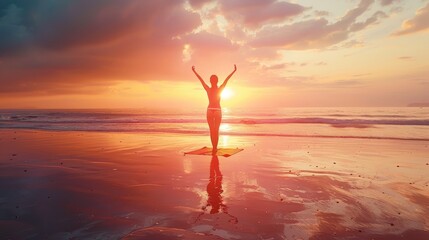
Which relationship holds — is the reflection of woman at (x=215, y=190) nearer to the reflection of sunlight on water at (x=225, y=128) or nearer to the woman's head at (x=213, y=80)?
the woman's head at (x=213, y=80)

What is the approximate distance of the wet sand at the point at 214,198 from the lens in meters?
4.73

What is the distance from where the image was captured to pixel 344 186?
24.7ft

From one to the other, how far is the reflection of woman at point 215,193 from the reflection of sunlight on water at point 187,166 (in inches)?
27.3

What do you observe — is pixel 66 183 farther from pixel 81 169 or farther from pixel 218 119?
pixel 218 119

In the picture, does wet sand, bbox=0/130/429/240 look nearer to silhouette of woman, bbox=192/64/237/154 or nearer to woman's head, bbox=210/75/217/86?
silhouette of woman, bbox=192/64/237/154

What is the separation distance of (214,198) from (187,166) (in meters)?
3.76

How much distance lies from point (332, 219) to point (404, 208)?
177 cm

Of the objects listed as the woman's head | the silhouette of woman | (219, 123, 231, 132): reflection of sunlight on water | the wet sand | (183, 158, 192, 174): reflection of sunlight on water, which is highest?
the woman's head

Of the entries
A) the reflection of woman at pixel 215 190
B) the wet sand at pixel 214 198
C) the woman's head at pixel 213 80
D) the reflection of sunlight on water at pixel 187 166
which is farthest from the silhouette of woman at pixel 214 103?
the reflection of woman at pixel 215 190

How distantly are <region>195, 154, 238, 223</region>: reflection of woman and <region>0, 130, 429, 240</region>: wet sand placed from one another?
3 cm

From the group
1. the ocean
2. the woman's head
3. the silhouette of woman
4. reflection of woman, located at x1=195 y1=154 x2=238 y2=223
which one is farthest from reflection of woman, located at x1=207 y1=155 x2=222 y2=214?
the ocean

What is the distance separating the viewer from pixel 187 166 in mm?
10062

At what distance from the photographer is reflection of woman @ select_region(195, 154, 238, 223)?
18.4ft

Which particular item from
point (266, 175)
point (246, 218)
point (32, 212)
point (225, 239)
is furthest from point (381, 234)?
point (32, 212)
